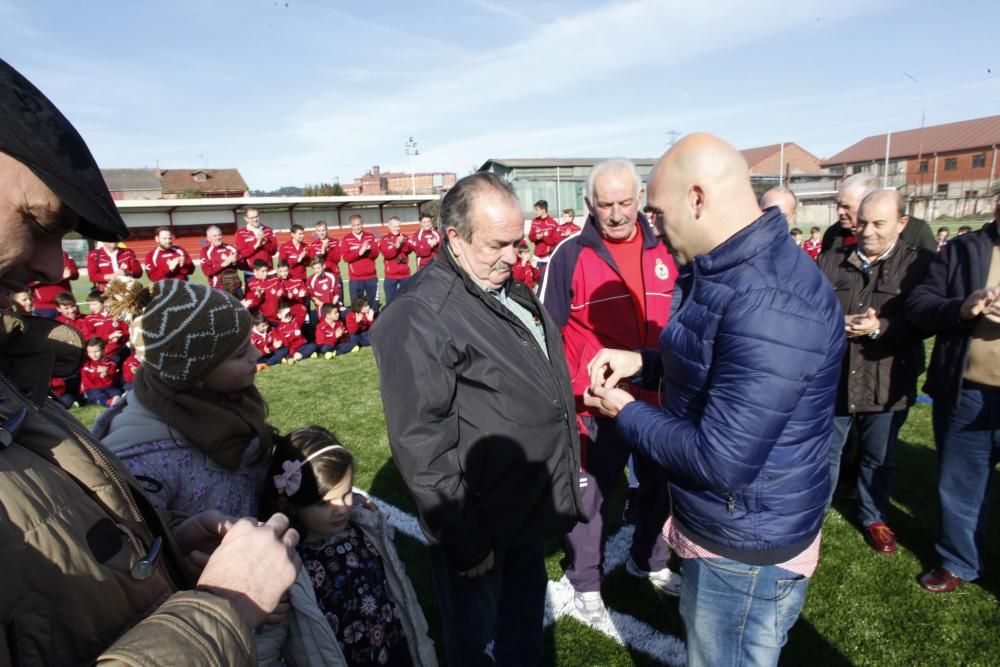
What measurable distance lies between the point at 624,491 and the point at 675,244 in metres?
3.14

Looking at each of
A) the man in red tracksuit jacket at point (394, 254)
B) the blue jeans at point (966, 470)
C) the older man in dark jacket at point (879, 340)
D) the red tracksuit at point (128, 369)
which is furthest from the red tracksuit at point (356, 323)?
the blue jeans at point (966, 470)

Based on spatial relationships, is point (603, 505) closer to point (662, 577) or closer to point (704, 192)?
point (662, 577)

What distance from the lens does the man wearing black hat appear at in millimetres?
745

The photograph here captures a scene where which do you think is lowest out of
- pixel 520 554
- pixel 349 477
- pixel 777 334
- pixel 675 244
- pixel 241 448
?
Result: pixel 520 554

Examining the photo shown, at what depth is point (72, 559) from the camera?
0.79 m

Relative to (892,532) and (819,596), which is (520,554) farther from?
(892,532)

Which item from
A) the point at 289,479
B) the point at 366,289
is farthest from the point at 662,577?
the point at 366,289

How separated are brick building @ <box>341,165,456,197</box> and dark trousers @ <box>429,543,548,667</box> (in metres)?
78.8

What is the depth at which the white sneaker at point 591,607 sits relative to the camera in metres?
2.97

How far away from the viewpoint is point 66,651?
2.49ft

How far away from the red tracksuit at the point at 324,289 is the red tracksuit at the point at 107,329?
3.25m

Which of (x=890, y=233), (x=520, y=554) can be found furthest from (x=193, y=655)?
(x=890, y=233)

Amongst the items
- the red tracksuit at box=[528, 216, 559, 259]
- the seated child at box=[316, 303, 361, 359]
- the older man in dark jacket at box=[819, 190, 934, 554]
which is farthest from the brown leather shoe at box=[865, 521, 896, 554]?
the red tracksuit at box=[528, 216, 559, 259]

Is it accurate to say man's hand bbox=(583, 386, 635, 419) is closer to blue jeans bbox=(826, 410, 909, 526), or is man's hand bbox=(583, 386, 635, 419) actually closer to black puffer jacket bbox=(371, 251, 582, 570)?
black puffer jacket bbox=(371, 251, 582, 570)
